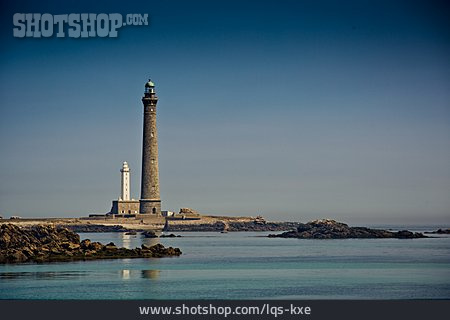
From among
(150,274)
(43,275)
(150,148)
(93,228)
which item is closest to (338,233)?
(150,148)

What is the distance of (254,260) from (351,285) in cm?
875

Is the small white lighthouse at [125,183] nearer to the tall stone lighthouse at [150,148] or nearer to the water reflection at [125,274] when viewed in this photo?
the tall stone lighthouse at [150,148]

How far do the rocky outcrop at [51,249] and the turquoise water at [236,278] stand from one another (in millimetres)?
800

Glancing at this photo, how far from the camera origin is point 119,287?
18812 mm

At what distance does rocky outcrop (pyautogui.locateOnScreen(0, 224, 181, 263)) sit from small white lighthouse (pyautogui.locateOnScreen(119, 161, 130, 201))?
23037 millimetres

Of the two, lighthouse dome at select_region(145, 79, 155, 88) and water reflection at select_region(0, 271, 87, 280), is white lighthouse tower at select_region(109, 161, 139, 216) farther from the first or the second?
water reflection at select_region(0, 271, 87, 280)

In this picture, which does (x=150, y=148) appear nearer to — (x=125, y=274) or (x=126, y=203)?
(x=126, y=203)

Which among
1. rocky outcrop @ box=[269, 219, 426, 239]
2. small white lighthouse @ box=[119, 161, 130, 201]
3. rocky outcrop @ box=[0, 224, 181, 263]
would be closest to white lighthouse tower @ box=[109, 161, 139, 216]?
small white lighthouse @ box=[119, 161, 130, 201]

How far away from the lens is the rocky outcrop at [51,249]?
25250 mm

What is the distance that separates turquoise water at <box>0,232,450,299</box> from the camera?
17641 millimetres
